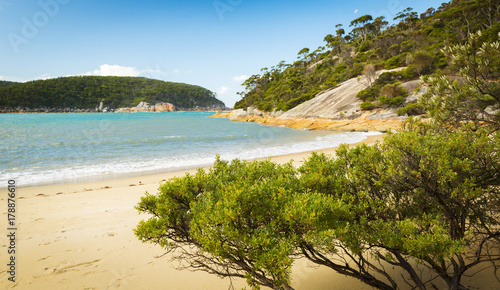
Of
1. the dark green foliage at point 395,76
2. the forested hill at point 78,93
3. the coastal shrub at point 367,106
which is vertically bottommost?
the coastal shrub at point 367,106

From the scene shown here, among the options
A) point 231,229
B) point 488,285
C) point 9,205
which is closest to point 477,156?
point 488,285

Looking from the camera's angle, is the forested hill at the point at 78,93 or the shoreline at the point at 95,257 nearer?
the shoreline at the point at 95,257

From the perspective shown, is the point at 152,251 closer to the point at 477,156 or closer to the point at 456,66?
the point at 477,156

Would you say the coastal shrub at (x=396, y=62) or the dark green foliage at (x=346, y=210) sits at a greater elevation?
the coastal shrub at (x=396, y=62)

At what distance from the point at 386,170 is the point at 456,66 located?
11.7 feet

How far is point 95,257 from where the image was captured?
5.22m

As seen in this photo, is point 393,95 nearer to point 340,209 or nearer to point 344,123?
point 344,123

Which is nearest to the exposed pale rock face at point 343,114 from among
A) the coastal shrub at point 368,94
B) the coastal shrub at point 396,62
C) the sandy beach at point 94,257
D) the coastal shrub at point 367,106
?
the coastal shrub at point 367,106

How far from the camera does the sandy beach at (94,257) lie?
4344 millimetres

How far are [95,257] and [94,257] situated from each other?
2 centimetres

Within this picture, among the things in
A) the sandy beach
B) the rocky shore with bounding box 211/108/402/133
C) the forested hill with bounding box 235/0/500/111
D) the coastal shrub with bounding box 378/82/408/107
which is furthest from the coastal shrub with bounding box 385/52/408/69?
the sandy beach

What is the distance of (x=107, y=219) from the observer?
7348 mm

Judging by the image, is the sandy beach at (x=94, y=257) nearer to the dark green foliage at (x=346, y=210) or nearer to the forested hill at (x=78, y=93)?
the dark green foliage at (x=346, y=210)

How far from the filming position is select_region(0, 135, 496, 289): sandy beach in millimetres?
4344
